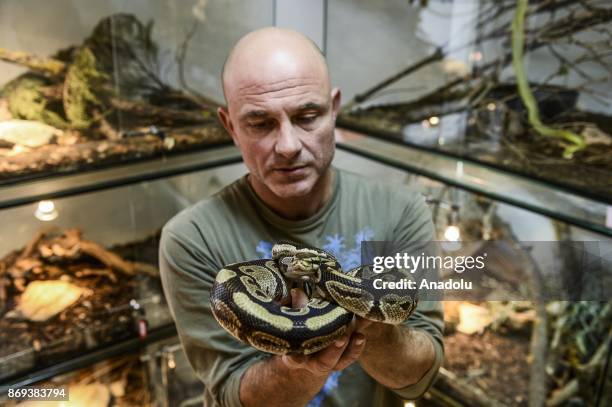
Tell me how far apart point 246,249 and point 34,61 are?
57.5 inches

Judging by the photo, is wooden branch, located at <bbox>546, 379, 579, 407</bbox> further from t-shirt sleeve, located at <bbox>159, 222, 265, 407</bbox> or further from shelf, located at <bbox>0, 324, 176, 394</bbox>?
shelf, located at <bbox>0, 324, 176, 394</bbox>

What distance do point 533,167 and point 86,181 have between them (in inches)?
78.0

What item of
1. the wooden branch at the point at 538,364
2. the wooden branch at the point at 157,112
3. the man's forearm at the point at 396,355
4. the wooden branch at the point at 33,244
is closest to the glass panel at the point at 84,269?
the wooden branch at the point at 33,244

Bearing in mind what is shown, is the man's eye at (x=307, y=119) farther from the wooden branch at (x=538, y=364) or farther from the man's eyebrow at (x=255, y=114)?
the wooden branch at (x=538, y=364)

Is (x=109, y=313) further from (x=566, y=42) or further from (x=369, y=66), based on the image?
(x=566, y=42)

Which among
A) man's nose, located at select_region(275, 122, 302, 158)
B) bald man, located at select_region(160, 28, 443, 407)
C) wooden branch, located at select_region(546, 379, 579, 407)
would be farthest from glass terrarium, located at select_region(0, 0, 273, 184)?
wooden branch, located at select_region(546, 379, 579, 407)

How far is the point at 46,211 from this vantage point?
2104 mm

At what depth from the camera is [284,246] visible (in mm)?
1196

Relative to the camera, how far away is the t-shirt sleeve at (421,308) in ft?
3.90

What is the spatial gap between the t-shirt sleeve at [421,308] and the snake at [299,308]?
0.16 meters

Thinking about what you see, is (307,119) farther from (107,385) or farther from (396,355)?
(107,385)

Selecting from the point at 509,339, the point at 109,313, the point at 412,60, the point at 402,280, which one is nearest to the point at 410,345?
the point at 402,280

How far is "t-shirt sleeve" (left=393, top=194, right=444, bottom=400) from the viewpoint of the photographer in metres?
1.19

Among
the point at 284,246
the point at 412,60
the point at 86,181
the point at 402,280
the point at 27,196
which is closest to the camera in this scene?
the point at 402,280
